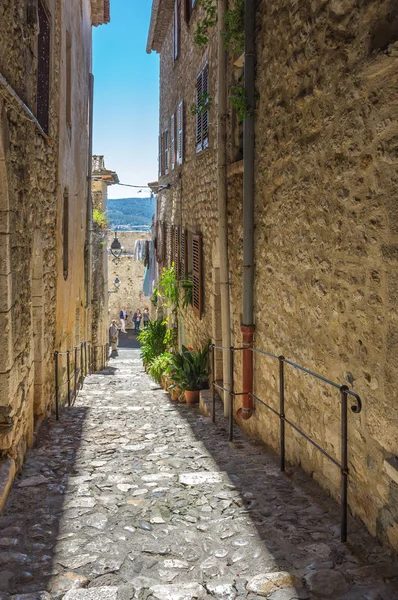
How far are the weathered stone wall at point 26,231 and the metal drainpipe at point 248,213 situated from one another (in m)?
2.01

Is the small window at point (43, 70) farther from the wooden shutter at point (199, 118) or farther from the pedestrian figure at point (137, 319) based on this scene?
the pedestrian figure at point (137, 319)

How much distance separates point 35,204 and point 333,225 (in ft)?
11.3

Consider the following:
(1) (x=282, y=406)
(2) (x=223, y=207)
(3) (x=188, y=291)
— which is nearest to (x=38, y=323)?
(2) (x=223, y=207)

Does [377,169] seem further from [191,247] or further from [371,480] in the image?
[191,247]

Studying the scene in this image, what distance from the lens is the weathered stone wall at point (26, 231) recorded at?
428 cm

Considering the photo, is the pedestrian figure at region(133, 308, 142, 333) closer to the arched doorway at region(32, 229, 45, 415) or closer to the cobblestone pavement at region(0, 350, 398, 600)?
the arched doorway at region(32, 229, 45, 415)

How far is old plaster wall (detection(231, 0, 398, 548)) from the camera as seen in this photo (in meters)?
3.07

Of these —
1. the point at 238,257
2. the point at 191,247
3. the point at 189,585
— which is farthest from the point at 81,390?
the point at 189,585

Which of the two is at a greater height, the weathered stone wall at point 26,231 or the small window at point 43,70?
the small window at point 43,70

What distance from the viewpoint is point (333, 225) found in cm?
374

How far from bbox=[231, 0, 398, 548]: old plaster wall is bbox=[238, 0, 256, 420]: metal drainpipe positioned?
145 millimetres

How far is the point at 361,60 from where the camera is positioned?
3.28 m

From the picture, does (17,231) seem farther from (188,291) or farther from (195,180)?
(188,291)

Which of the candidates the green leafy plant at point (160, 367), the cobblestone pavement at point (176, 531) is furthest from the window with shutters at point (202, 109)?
the cobblestone pavement at point (176, 531)
